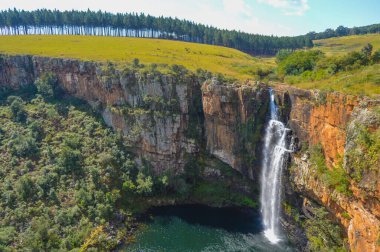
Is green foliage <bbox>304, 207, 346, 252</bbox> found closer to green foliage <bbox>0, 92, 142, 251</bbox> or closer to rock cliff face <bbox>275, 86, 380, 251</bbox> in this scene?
rock cliff face <bbox>275, 86, 380, 251</bbox>

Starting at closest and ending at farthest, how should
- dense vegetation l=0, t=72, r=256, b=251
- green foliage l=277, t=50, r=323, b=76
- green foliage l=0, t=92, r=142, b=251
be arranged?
1. green foliage l=0, t=92, r=142, b=251
2. dense vegetation l=0, t=72, r=256, b=251
3. green foliage l=277, t=50, r=323, b=76

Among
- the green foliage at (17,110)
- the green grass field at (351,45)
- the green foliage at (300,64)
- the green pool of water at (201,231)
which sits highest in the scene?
the green grass field at (351,45)

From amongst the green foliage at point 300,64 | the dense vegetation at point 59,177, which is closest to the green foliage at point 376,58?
the green foliage at point 300,64

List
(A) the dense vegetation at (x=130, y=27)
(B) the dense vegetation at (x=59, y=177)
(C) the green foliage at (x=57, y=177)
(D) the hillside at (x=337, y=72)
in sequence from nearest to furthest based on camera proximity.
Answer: (D) the hillside at (x=337, y=72)
(C) the green foliage at (x=57, y=177)
(B) the dense vegetation at (x=59, y=177)
(A) the dense vegetation at (x=130, y=27)

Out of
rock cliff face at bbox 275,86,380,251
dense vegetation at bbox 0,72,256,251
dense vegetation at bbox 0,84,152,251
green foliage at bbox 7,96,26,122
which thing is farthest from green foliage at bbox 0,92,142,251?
rock cliff face at bbox 275,86,380,251

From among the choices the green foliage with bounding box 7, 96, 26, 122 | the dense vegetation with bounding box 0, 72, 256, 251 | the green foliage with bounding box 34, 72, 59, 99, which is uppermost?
the green foliage with bounding box 34, 72, 59, 99

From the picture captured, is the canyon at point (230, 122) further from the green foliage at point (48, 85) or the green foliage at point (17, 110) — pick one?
the green foliage at point (17, 110)

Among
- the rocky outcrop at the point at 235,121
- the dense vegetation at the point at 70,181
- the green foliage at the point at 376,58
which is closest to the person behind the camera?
the dense vegetation at the point at 70,181
